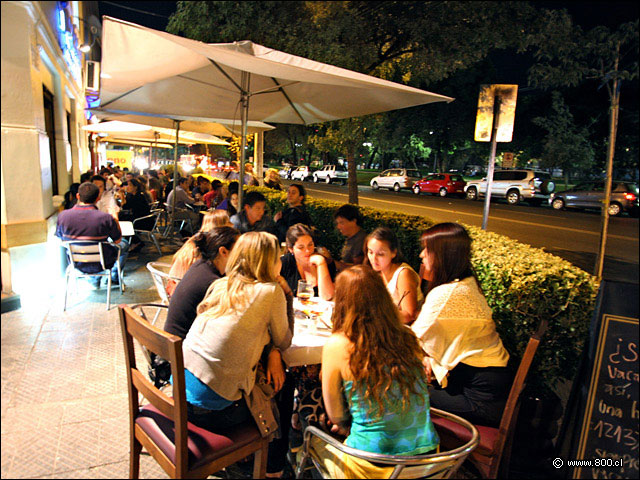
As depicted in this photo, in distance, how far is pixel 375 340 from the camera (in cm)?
191

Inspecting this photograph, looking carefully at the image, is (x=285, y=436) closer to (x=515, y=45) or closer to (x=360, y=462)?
(x=360, y=462)

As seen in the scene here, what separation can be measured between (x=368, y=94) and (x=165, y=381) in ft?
11.0

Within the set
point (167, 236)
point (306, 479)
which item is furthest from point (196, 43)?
point (167, 236)

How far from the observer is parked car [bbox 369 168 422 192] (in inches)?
1181

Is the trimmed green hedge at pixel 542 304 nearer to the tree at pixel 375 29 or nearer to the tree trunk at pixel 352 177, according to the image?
the tree at pixel 375 29

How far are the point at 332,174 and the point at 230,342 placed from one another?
124 ft

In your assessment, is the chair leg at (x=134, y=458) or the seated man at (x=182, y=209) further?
the seated man at (x=182, y=209)

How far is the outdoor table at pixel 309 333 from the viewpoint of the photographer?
246 centimetres

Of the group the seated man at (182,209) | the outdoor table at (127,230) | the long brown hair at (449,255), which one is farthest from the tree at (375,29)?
the long brown hair at (449,255)

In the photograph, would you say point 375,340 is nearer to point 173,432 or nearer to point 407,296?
point 173,432

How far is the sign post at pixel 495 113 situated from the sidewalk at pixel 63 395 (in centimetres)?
501

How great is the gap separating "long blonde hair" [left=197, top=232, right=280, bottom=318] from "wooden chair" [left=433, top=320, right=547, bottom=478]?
128cm

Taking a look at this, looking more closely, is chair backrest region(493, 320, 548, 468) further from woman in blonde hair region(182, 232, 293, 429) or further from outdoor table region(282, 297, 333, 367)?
woman in blonde hair region(182, 232, 293, 429)

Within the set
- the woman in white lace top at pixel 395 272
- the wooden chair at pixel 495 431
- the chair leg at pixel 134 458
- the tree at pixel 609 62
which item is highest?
the tree at pixel 609 62
